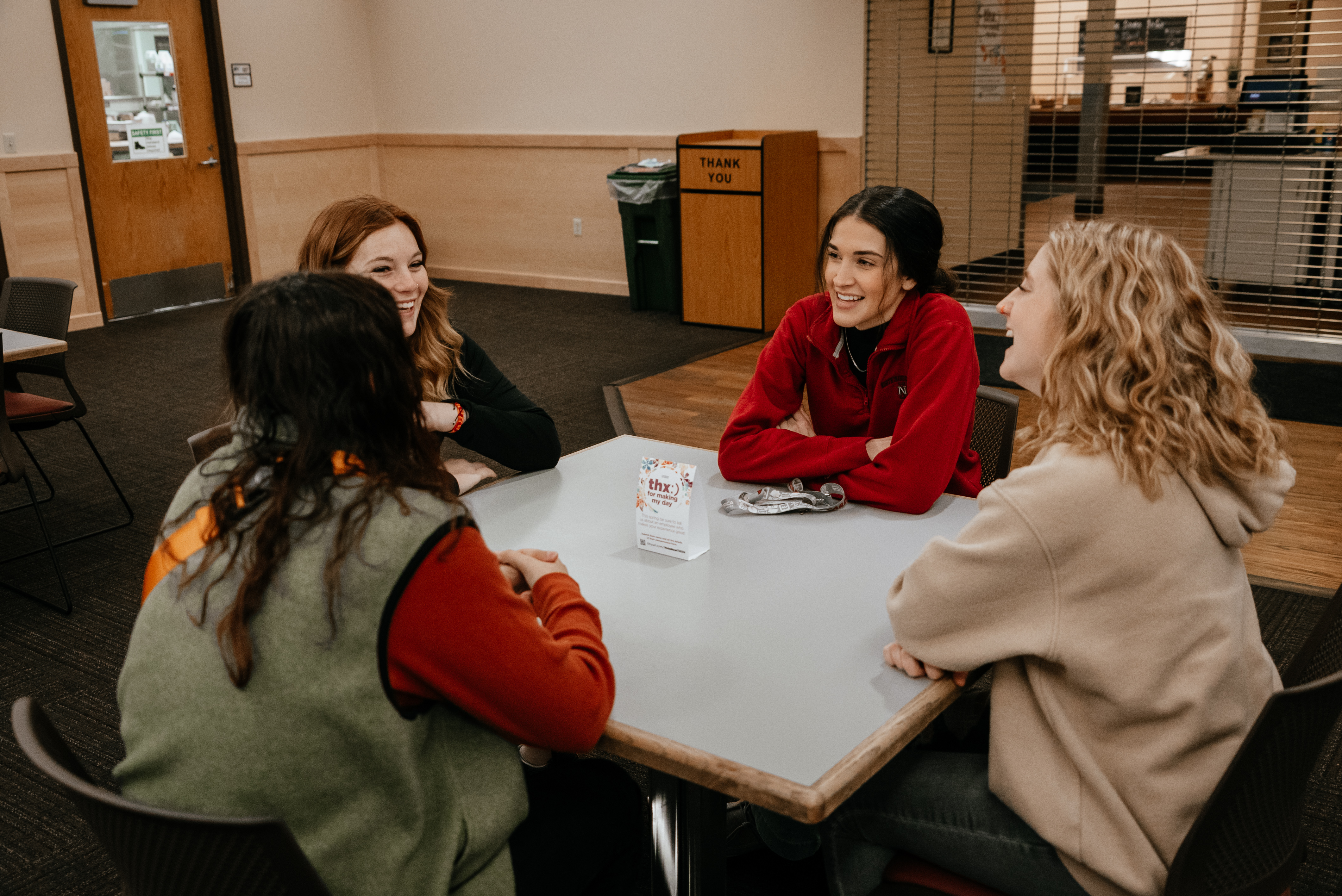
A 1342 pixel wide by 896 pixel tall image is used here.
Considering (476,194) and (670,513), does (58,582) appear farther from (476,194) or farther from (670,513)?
(476,194)

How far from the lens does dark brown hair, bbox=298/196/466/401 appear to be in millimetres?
2168

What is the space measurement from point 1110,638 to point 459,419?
1314mm

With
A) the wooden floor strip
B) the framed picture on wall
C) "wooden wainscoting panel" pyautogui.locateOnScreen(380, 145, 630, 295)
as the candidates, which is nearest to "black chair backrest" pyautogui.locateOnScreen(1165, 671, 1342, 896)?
the wooden floor strip

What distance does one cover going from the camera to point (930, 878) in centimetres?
134

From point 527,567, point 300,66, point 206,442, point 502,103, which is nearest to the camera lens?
point 527,567

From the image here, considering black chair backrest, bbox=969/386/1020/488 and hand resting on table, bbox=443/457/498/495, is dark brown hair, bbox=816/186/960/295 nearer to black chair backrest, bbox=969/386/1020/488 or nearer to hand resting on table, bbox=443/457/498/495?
black chair backrest, bbox=969/386/1020/488

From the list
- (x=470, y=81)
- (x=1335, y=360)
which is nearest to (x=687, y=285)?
(x=470, y=81)

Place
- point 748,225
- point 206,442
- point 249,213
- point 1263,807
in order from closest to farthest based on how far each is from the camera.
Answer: point 1263,807, point 206,442, point 748,225, point 249,213

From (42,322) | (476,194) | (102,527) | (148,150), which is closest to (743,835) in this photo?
(102,527)

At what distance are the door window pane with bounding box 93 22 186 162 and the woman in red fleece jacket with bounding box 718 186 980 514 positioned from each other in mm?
6403

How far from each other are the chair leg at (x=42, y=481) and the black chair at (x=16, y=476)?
0.46 m

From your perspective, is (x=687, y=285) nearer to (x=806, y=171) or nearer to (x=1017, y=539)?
(x=806, y=171)

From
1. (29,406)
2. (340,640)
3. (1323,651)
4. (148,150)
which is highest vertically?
(148,150)

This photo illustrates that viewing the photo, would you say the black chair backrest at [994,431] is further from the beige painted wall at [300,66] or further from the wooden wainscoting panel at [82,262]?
the beige painted wall at [300,66]
